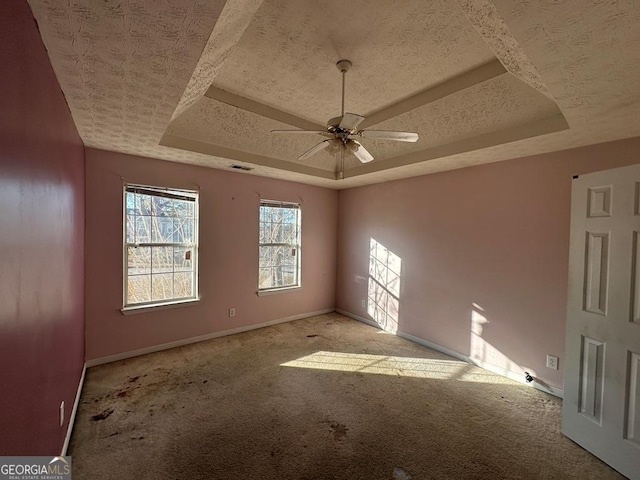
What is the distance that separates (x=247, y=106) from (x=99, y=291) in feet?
8.68

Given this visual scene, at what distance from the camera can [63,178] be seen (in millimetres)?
1878

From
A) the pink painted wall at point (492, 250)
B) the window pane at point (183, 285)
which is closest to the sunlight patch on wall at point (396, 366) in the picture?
the pink painted wall at point (492, 250)

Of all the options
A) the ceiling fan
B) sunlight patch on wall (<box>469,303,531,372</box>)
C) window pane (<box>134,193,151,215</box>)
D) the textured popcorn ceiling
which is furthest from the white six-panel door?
window pane (<box>134,193,151,215</box>)

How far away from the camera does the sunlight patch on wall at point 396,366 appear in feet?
9.86

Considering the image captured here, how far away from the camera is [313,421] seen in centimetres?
221

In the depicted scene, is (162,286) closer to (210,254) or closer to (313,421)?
(210,254)

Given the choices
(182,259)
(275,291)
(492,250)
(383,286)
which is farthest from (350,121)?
(275,291)

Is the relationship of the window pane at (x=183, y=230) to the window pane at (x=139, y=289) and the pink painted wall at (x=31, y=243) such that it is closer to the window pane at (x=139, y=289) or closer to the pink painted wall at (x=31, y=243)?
the window pane at (x=139, y=289)

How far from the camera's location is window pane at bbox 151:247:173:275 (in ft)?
11.3

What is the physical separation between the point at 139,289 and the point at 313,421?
2619mm

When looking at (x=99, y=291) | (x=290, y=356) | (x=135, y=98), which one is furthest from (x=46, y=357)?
(x=290, y=356)

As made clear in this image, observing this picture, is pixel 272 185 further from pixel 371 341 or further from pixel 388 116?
pixel 371 341

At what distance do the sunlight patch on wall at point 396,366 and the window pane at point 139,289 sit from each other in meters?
1.93

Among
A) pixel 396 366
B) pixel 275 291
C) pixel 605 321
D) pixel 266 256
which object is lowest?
pixel 396 366
